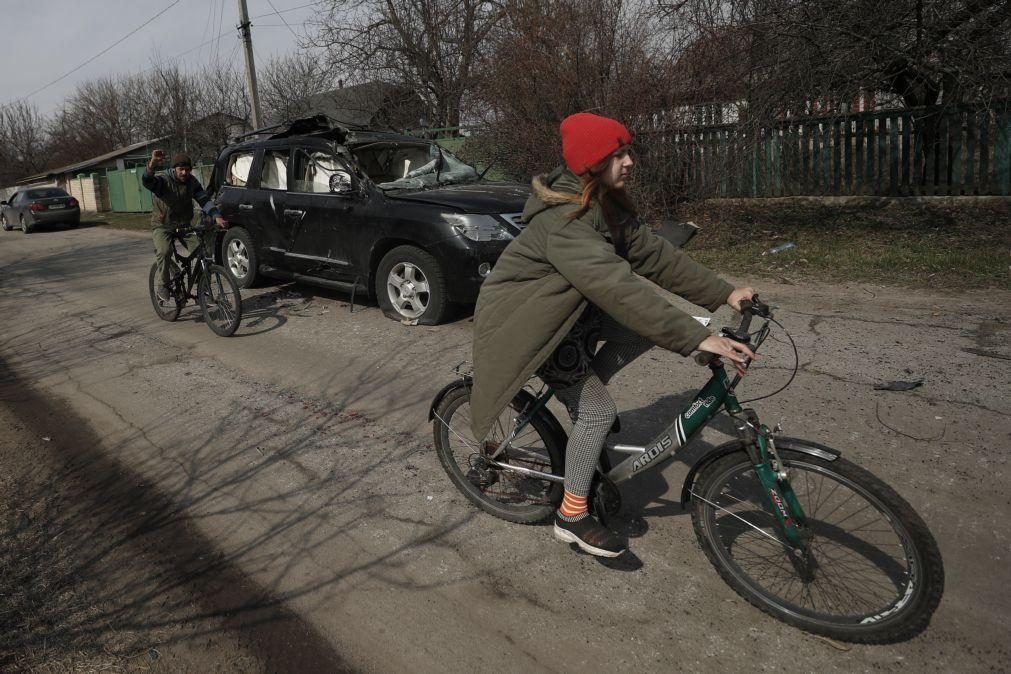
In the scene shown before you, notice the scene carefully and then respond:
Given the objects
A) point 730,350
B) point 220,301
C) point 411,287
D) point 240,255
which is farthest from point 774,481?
point 240,255

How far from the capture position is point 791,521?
115 inches

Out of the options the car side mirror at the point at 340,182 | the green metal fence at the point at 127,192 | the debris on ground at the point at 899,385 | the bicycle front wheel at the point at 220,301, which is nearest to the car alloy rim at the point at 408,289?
the car side mirror at the point at 340,182

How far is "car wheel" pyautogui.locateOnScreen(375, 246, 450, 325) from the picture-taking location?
755cm

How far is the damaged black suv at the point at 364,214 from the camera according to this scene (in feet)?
24.3

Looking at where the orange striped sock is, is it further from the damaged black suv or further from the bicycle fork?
the damaged black suv

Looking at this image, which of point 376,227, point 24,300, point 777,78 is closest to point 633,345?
point 376,227

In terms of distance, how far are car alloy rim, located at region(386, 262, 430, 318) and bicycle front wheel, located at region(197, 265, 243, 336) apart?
1.55 m

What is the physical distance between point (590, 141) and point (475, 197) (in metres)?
4.93

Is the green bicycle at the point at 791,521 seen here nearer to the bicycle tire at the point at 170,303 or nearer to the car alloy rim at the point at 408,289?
the car alloy rim at the point at 408,289

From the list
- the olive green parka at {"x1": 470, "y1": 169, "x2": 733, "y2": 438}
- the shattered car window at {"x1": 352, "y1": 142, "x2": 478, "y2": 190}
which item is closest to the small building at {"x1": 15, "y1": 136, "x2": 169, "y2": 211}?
the shattered car window at {"x1": 352, "y1": 142, "x2": 478, "y2": 190}

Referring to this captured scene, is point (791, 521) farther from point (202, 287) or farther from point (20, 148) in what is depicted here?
point (20, 148)

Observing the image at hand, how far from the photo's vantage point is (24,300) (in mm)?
10977

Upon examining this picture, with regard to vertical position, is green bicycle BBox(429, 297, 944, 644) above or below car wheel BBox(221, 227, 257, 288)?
below

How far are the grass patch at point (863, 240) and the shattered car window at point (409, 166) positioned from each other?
372 cm
